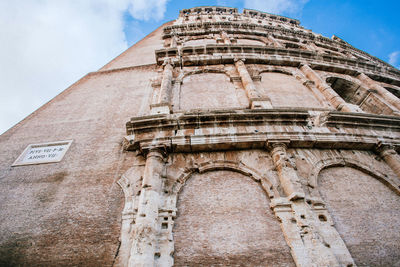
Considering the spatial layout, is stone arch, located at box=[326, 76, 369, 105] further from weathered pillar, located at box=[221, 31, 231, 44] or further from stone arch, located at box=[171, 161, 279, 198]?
stone arch, located at box=[171, 161, 279, 198]

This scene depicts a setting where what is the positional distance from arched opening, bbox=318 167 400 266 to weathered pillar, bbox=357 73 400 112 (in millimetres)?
4734

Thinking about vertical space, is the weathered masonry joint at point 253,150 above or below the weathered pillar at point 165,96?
below

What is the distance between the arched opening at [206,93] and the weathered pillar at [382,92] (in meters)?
6.11

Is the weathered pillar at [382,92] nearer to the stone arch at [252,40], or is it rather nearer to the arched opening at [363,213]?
the arched opening at [363,213]

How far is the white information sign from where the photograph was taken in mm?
5043

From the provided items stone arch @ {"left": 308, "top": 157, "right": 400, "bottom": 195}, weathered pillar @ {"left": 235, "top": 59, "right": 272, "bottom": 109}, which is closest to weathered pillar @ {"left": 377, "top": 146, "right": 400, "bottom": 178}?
stone arch @ {"left": 308, "top": 157, "right": 400, "bottom": 195}

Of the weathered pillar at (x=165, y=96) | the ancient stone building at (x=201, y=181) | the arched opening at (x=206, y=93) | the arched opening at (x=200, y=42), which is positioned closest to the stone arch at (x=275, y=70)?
the ancient stone building at (x=201, y=181)

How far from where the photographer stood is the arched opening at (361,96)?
770 centimetres

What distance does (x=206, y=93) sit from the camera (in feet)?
22.2

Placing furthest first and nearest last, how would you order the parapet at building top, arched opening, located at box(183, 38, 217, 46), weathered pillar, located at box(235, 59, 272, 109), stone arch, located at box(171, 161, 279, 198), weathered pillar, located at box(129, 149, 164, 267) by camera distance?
the parapet at building top < arched opening, located at box(183, 38, 217, 46) < weathered pillar, located at box(235, 59, 272, 109) < stone arch, located at box(171, 161, 279, 198) < weathered pillar, located at box(129, 149, 164, 267)

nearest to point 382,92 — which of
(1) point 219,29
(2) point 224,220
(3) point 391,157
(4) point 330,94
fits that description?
(4) point 330,94

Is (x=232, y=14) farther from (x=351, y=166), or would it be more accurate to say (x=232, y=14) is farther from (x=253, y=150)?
(x=351, y=166)

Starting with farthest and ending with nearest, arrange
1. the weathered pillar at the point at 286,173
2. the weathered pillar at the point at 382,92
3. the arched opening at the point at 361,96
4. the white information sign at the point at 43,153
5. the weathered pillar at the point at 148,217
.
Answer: the arched opening at the point at 361,96, the weathered pillar at the point at 382,92, the white information sign at the point at 43,153, the weathered pillar at the point at 286,173, the weathered pillar at the point at 148,217

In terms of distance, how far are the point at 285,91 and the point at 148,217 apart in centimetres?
626
